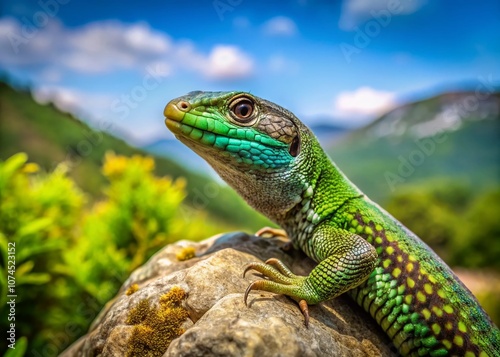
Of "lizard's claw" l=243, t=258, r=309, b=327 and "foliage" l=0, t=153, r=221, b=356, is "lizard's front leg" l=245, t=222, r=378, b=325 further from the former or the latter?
"foliage" l=0, t=153, r=221, b=356

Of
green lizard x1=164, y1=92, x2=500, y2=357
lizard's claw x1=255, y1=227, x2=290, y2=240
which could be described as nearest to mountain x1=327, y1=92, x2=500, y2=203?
lizard's claw x1=255, y1=227, x2=290, y2=240

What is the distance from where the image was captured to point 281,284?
321cm

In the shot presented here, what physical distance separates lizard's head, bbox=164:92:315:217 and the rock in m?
0.77

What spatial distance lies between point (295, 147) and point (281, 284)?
4.30 ft

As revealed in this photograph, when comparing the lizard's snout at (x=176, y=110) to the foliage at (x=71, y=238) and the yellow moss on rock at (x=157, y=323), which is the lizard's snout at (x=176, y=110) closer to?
the yellow moss on rock at (x=157, y=323)

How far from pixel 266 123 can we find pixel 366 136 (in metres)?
14.7

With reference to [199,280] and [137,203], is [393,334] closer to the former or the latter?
[199,280]

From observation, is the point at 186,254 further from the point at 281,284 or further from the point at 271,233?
the point at 281,284

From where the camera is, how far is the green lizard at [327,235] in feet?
11.0

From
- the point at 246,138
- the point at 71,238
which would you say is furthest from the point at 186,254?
the point at 71,238

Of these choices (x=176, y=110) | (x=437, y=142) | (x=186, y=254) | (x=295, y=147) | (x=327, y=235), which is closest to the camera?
(x=176, y=110)

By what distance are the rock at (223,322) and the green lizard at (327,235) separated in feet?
0.52

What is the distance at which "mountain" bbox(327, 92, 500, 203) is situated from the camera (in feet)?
51.5

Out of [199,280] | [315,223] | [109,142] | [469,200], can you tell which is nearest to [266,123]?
[315,223]
